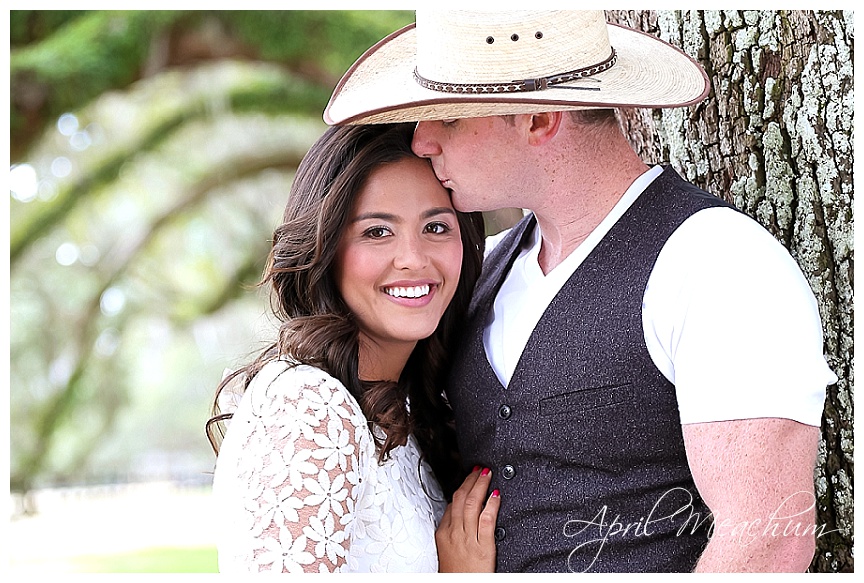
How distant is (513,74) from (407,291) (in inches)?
20.1

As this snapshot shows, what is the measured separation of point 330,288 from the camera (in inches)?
78.2

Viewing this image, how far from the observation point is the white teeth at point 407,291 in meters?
1.96

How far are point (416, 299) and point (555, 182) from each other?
1.23 feet

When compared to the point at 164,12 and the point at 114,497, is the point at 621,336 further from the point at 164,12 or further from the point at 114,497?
the point at 114,497

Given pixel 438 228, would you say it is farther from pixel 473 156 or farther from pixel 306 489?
pixel 306 489

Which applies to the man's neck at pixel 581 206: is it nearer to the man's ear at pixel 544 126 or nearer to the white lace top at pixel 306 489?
the man's ear at pixel 544 126

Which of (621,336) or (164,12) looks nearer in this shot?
(621,336)

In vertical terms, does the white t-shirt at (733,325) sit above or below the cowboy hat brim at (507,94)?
below

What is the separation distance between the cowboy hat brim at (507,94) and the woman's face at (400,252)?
0.51 feet

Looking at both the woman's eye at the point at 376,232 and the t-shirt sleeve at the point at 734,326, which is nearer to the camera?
the t-shirt sleeve at the point at 734,326

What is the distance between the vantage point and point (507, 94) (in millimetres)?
1704

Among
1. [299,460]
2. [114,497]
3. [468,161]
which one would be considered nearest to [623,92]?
[468,161]

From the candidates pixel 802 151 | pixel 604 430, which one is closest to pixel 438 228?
pixel 604 430
